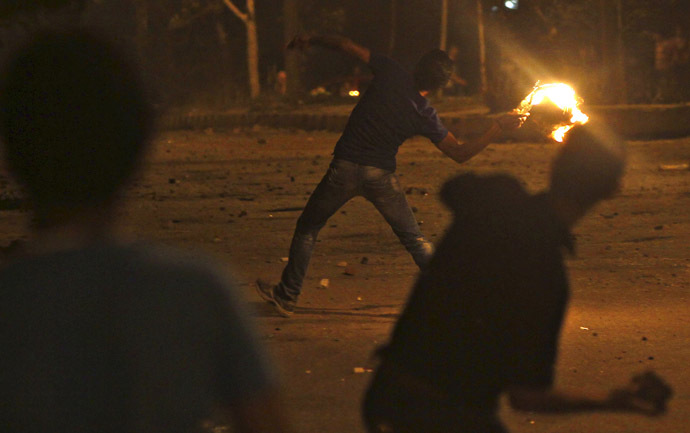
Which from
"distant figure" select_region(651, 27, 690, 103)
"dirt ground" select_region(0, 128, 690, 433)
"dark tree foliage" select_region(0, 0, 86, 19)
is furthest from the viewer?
"distant figure" select_region(651, 27, 690, 103)

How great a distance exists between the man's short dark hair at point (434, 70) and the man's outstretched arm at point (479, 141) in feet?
1.07

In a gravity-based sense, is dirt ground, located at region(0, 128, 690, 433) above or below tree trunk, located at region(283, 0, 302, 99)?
above

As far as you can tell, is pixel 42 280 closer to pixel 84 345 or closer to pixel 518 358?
pixel 84 345

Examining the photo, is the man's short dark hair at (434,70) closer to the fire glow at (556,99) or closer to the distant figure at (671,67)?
the fire glow at (556,99)

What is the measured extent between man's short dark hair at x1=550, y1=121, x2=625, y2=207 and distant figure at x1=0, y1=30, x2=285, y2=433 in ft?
4.41

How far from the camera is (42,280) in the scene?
6.38 feet

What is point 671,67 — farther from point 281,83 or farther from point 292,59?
point 281,83

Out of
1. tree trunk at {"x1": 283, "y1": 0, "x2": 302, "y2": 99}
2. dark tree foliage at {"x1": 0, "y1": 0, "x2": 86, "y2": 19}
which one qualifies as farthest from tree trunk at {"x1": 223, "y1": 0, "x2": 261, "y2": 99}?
dark tree foliage at {"x1": 0, "y1": 0, "x2": 86, "y2": 19}

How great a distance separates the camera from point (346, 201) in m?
7.01

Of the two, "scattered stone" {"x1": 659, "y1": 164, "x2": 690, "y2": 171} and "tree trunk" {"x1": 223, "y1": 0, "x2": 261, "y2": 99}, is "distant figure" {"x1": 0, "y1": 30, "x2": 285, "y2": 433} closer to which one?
"scattered stone" {"x1": 659, "y1": 164, "x2": 690, "y2": 171}

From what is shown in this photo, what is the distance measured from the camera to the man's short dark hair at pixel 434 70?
22.2 feet

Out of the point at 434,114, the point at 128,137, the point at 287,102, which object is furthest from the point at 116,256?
the point at 287,102

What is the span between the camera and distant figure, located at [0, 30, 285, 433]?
1921 mm

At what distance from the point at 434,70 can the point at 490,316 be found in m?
3.96
